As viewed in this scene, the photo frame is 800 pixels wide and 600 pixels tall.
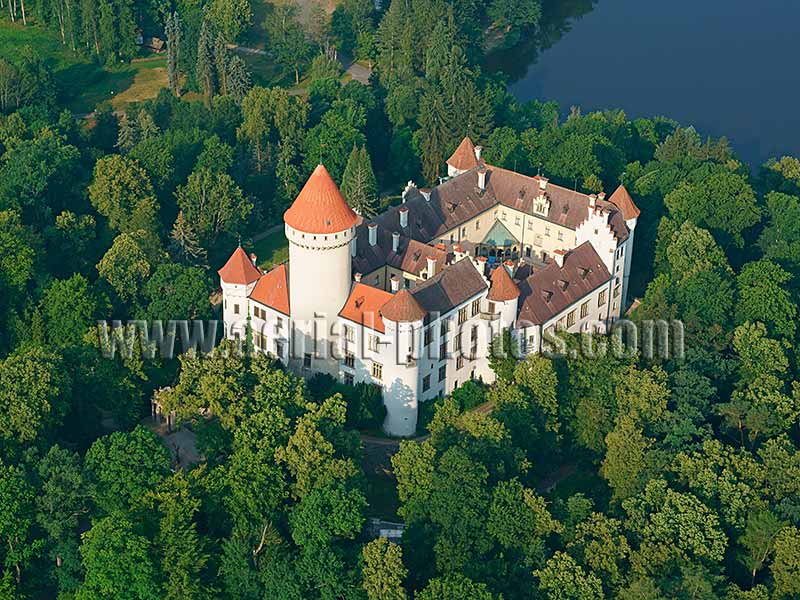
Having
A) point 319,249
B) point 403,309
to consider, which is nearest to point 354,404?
point 403,309

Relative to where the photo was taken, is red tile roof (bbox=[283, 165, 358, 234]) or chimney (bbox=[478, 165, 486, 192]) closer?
red tile roof (bbox=[283, 165, 358, 234])

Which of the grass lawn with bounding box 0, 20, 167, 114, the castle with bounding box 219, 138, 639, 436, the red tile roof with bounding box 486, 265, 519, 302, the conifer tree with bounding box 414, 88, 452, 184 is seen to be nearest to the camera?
the castle with bounding box 219, 138, 639, 436

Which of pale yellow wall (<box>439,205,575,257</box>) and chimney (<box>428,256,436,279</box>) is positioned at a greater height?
chimney (<box>428,256,436,279</box>)

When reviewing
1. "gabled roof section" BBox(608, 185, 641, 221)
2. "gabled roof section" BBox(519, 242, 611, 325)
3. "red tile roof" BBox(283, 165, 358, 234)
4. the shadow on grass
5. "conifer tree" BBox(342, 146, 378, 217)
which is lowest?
the shadow on grass

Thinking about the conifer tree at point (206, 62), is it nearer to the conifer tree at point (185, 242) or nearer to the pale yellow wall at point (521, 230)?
the conifer tree at point (185, 242)

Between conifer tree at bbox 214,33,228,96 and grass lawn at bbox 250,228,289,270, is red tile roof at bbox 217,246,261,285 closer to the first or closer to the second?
grass lawn at bbox 250,228,289,270

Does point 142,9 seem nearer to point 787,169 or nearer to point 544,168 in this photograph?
point 544,168

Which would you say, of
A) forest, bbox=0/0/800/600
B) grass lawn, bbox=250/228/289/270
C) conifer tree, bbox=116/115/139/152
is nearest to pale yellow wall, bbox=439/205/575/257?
forest, bbox=0/0/800/600
